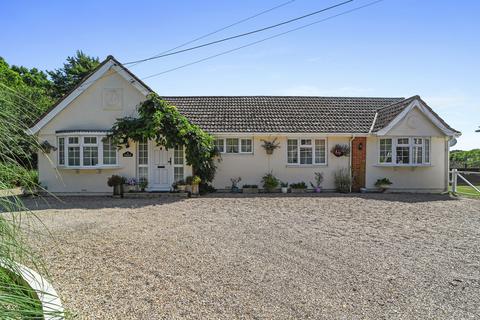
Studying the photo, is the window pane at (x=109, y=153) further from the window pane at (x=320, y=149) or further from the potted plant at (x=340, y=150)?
the potted plant at (x=340, y=150)

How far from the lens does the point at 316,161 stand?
17391 mm

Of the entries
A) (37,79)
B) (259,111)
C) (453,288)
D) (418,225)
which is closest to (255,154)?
(259,111)

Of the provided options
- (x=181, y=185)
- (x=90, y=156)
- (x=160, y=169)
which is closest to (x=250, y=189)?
(x=181, y=185)

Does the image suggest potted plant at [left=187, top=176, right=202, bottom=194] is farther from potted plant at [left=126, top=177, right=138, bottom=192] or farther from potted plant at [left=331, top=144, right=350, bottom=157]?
potted plant at [left=331, top=144, right=350, bottom=157]

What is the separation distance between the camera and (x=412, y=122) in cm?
1683

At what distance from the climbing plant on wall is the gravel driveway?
425 centimetres

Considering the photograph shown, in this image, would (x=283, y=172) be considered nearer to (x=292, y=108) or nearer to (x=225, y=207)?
(x=292, y=108)

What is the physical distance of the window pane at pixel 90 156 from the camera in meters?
15.6

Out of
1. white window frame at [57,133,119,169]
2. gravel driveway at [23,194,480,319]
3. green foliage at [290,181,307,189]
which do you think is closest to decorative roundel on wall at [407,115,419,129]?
green foliage at [290,181,307,189]

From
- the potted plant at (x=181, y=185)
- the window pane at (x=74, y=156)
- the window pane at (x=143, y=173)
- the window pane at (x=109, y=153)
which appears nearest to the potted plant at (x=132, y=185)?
the window pane at (x=143, y=173)

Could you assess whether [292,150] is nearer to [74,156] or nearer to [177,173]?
[177,173]

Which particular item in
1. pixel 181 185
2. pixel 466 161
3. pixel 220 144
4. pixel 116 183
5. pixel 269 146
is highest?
pixel 220 144

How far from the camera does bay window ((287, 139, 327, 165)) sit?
17328 millimetres

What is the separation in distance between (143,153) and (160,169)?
1121 mm
